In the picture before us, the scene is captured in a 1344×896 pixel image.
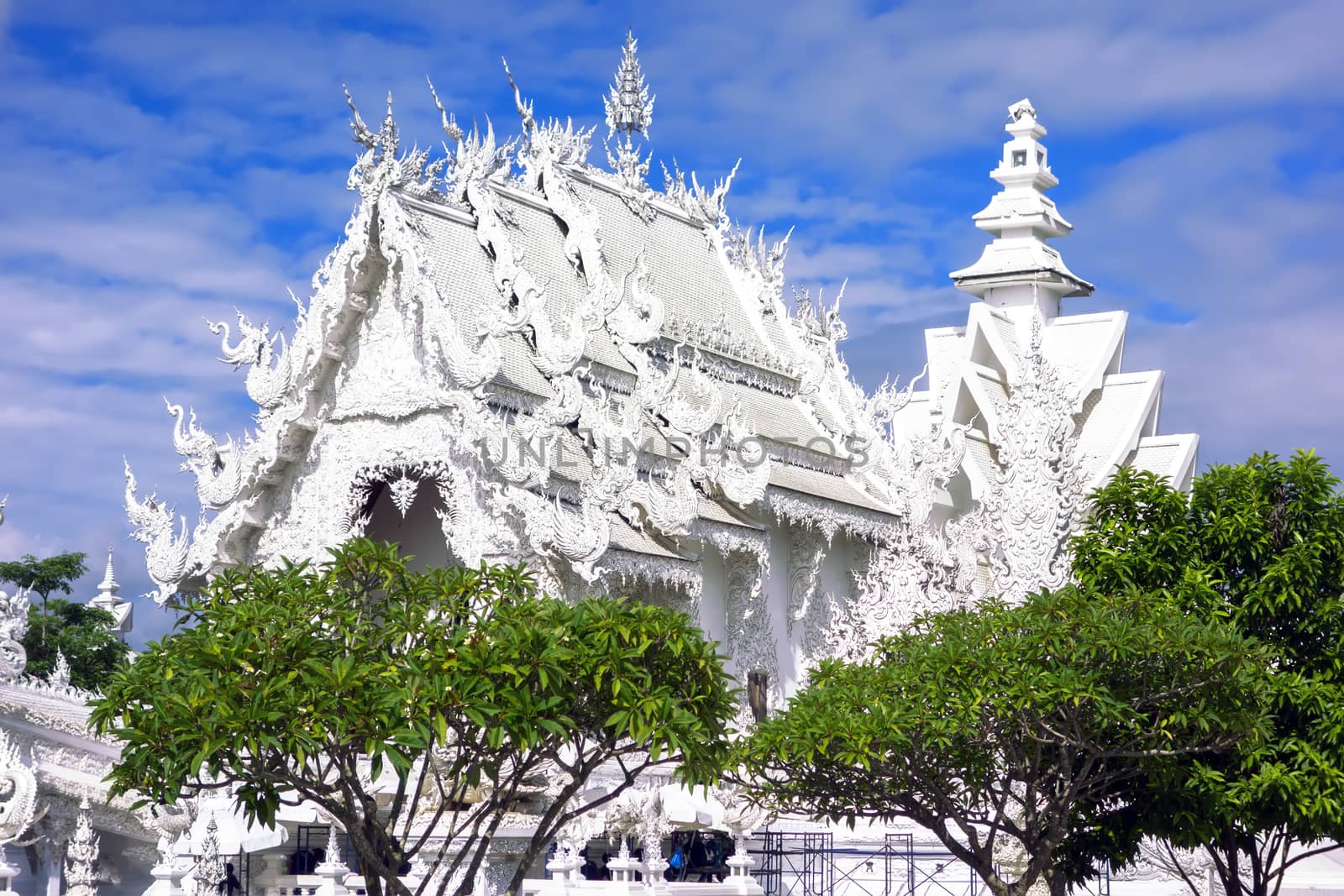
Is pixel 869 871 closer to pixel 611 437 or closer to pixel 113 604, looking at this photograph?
pixel 611 437

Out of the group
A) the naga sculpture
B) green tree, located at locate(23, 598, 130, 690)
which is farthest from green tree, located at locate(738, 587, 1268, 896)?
green tree, located at locate(23, 598, 130, 690)

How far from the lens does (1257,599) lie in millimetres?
14148

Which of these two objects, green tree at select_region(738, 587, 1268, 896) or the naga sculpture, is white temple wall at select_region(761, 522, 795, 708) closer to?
the naga sculpture

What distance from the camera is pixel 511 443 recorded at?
19438 mm

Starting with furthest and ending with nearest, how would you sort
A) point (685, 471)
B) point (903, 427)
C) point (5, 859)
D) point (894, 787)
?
point (903, 427), point (685, 471), point (5, 859), point (894, 787)

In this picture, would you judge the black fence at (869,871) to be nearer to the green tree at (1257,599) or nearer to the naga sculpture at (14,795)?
the green tree at (1257,599)

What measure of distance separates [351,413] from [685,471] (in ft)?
11.7

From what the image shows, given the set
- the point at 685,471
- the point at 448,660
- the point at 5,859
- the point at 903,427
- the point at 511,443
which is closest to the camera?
the point at 448,660

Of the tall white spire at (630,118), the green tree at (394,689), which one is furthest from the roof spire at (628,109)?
the green tree at (394,689)

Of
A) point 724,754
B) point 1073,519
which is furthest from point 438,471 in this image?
point 724,754

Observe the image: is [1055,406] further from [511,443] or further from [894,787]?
[894,787]

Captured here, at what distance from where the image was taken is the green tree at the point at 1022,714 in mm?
12797

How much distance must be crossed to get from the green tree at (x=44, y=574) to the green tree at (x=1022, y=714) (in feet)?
86.6

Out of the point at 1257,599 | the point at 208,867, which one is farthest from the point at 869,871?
the point at 208,867
